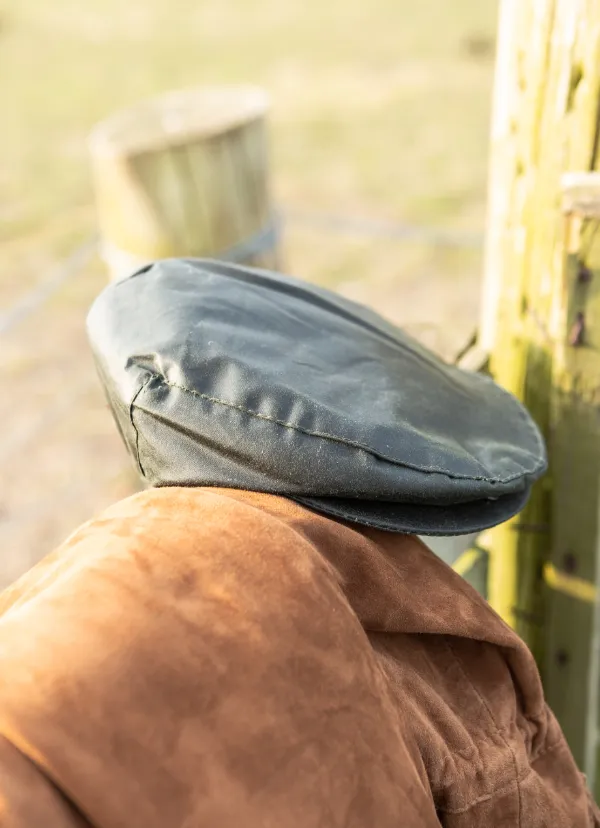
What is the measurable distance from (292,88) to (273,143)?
1.45 m

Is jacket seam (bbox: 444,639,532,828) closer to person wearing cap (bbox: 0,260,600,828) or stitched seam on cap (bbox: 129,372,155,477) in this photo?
person wearing cap (bbox: 0,260,600,828)

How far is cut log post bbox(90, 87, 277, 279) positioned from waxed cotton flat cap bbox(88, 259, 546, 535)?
818 mm

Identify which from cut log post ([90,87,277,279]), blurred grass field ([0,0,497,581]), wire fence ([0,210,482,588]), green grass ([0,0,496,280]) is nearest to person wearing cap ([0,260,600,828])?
blurred grass field ([0,0,497,581])

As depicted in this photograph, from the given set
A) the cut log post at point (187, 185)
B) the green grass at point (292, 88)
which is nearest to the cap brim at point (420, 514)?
the cut log post at point (187, 185)

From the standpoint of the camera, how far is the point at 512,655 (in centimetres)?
96

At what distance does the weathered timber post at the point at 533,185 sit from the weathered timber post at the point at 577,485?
0.02 meters

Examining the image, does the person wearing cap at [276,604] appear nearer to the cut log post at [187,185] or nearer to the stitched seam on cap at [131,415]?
the stitched seam on cap at [131,415]

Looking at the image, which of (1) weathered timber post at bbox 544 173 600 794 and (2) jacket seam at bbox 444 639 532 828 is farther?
(1) weathered timber post at bbox 544 173 600 794

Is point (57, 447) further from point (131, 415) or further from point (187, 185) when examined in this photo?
point (131, 415)

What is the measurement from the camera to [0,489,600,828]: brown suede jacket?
55 cm

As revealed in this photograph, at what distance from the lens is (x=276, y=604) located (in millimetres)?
653

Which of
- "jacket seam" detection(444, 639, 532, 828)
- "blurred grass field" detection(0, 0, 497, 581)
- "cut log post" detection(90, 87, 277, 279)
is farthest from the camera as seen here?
"blurred grass field" detection(0, 0, 497, 581)

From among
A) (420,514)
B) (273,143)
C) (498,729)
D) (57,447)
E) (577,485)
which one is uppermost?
(420,514)

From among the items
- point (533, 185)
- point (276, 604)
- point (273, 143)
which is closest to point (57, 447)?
point (533, 185)
